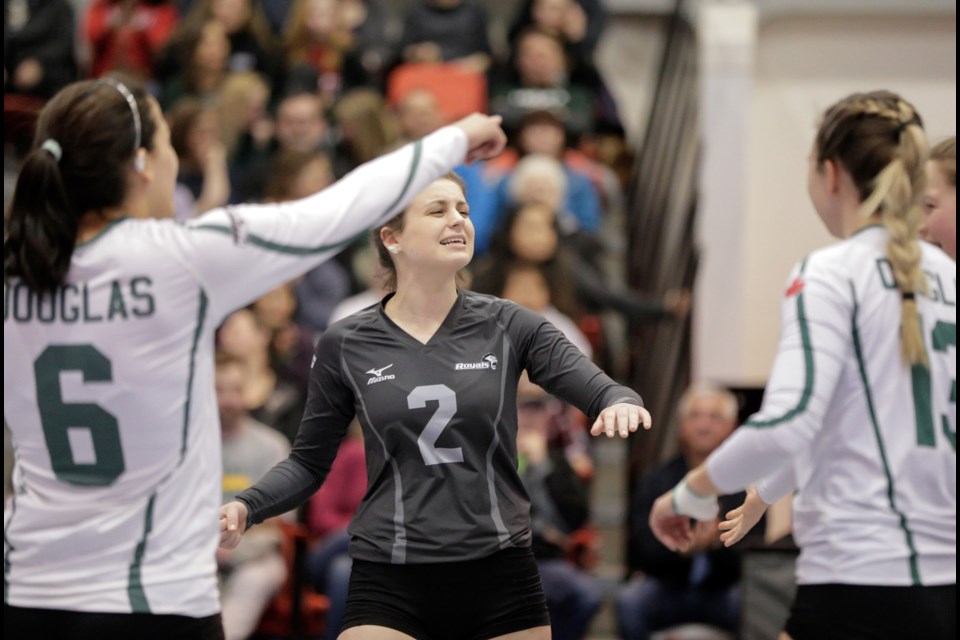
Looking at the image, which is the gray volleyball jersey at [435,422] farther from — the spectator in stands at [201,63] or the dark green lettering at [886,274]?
the spectator in stands at [201,63]

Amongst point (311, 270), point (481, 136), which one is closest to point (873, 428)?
point (481, 136)

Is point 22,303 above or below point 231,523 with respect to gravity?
above

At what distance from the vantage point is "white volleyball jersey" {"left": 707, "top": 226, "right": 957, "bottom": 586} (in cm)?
287

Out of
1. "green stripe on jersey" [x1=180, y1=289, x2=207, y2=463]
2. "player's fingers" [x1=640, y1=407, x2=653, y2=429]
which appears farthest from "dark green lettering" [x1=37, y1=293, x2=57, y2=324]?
"player's fingers" [x1=640, y1=407, x2=653, y2=429]

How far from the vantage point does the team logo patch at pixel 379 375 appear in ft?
10.5

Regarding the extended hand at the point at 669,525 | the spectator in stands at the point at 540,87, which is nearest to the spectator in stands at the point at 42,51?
the spectator in stands at the point at 540,87

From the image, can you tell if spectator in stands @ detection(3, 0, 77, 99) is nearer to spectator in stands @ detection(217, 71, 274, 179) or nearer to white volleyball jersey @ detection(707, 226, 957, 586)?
spectator in stands @ detection(217, 71, 274, 179)

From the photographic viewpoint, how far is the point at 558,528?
19.1 ft

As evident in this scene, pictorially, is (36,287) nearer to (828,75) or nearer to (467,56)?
(467,56)

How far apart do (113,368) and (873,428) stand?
155cm

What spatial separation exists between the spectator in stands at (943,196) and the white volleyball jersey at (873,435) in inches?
21.4

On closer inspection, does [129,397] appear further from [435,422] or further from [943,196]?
[943,196]

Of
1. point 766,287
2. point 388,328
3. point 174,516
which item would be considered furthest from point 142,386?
point 766,287

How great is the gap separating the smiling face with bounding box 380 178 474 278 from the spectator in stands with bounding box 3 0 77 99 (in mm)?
6846
